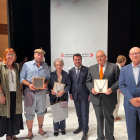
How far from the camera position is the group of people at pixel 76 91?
7.86ft

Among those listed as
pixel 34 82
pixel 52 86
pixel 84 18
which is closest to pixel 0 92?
pixel 34 82

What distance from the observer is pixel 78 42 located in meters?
5.60

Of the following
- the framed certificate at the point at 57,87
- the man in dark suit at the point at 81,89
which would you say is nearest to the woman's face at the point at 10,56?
the framed certificate at the point at 57,87

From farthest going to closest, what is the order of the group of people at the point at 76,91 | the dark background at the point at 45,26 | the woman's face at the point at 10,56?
the dark background at the point at 45,26
the woman's face at the point at 10,56
the group of people at the point at 76,91

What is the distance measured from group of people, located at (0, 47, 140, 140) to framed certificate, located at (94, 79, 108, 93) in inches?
2.6

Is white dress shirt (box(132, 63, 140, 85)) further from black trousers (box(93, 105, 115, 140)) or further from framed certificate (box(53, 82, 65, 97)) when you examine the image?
framed certificate (box(53, 82, 65, 97))

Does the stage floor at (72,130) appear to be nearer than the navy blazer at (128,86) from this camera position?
No

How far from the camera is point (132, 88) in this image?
235 centimetres

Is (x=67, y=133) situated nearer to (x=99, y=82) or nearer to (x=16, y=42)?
(x=99, y=82)

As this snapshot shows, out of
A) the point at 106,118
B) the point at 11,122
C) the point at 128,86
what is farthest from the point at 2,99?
the point at 128,86

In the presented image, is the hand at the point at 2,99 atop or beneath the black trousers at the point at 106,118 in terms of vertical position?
atop

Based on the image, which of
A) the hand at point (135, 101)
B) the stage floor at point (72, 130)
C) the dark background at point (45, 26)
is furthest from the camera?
the dark background at point (45, 26)

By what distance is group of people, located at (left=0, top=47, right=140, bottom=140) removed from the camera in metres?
2.40

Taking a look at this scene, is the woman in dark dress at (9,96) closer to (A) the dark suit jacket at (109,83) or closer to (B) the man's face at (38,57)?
(B) the man's face at (38,57)
